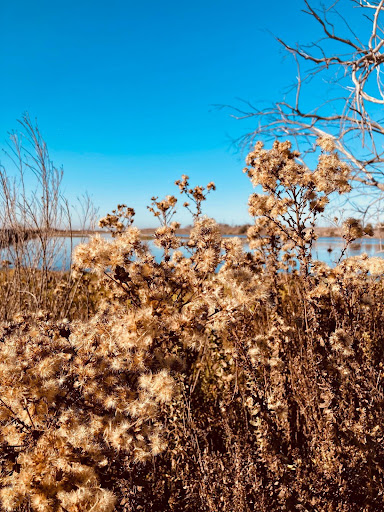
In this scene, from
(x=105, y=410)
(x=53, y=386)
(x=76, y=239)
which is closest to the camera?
(x=53, y=386)

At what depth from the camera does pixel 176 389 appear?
46.4 inches

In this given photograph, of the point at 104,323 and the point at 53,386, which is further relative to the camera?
the point at 104,323

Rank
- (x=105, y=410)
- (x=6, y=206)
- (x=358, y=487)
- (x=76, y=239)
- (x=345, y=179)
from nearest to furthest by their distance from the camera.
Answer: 1. (x=105, y=410)
2. (x=358, y=487)
3. (x=345, y=179)
4. (x=6, y=206)
5. (x=76, y=239)

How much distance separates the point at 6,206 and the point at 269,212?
280cm

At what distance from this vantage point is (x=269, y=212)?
264 centimetres

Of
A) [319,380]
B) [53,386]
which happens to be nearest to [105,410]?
[53,386]

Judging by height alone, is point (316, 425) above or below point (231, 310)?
below

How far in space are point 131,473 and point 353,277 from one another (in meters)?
1.85

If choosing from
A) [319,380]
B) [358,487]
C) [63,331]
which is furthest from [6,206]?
[358,487]

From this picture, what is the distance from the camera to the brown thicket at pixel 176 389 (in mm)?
1105

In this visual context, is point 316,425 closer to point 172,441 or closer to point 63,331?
point 172,441

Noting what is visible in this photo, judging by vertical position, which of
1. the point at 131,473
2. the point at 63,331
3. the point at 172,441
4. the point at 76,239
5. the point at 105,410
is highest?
the point at 76,239

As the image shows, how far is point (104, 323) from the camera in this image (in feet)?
4.72

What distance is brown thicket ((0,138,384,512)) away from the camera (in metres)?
1.11
